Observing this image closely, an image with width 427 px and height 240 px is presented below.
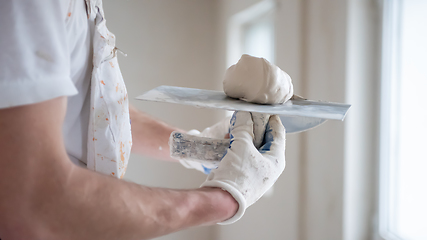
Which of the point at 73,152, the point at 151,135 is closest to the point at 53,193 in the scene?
the point at 73,152

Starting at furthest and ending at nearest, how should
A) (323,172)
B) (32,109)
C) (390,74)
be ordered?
(323,172), (390,74), (32,109)

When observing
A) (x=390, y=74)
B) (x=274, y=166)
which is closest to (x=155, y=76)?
(x=390, y=74)

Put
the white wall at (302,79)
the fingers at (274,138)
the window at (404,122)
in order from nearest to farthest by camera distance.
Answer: the fingers at (274,138), the window at (404,122), the white wall at (302,79)

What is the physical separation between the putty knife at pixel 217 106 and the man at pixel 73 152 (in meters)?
0.08

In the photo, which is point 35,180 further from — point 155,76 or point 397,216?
point 155,76

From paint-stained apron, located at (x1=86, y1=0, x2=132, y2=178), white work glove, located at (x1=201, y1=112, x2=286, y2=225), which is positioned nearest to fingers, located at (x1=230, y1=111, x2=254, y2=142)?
white work glove, located at (x1=201, y1=112, x2=286, y2=225)

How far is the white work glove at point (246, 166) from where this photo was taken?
0.54 meters

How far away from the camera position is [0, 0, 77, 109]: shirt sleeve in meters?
0.30

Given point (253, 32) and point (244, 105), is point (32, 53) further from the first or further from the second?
point (253, 32)

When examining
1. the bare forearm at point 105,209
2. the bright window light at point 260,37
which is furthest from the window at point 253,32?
the bare forearm at point 105,209

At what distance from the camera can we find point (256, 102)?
0.62 metres

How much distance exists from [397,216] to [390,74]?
53 cm

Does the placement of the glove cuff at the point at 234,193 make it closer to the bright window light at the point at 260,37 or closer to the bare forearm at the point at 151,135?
the bare forearm at the point at 151,135

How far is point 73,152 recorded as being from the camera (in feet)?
1.75
